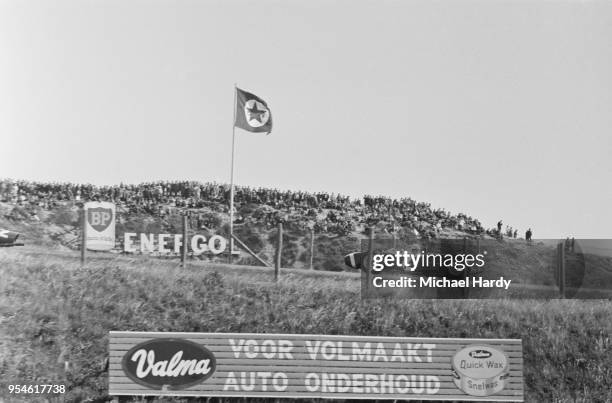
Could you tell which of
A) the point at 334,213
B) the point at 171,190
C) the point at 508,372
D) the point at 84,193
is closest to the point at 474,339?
the point at 508,372

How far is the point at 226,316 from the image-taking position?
11.6 m

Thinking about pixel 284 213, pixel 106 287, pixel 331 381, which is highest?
pixel 284 213

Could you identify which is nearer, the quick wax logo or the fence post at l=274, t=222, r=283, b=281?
the quick wax logo

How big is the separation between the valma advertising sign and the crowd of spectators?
1.40 metres

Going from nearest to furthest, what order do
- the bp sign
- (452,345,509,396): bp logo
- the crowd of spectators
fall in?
(452,345,509,396): bp logo
the bp sign
the crowd of spectators

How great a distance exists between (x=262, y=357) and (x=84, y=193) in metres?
2.89

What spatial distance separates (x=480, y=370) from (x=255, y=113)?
13.4 ft

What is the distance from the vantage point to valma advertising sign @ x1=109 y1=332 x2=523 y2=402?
37.0ft

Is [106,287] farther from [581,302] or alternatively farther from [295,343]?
[581,302]

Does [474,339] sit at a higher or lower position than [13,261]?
lower

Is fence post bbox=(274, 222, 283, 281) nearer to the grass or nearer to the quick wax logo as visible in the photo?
the grass

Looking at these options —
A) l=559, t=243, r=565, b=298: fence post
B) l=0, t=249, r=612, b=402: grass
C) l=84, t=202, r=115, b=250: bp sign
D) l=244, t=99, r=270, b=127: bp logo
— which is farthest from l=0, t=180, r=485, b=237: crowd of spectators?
l=559, t=243, r=565, b=298: fence post

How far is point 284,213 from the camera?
1192 centimetres
